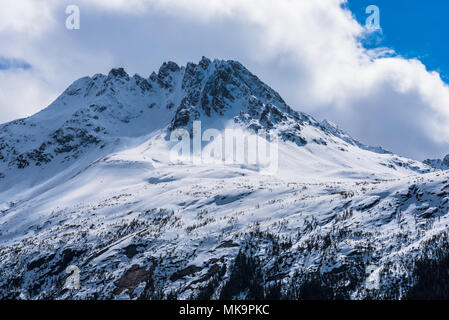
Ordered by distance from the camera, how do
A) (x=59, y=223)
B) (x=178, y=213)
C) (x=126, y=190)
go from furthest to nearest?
(x=126, y=190)
(x=59, y=223)
(x=178, y=213)

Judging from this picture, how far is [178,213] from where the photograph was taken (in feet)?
374

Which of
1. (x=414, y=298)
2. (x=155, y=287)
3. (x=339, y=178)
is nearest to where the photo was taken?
(x=414, y=298)

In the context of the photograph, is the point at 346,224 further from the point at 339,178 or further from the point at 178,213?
the point at 339,178

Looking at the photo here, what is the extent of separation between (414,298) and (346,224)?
24.1m

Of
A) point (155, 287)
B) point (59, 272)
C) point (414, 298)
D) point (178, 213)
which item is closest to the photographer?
point (414, 298)

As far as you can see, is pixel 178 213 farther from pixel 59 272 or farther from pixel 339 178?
pixel 339 178

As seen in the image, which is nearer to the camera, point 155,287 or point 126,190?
point 155,287

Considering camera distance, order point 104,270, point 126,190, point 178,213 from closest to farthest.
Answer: point 104,270, point 178,213, point 126,190

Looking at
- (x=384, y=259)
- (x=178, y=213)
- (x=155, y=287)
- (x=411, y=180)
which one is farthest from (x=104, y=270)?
(x=411, y=180)

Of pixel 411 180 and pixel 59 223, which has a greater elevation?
pixel 411 180

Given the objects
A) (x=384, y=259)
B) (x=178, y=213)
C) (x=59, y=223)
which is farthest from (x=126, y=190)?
(x=384, y=259)

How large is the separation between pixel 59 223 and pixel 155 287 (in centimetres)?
6503
